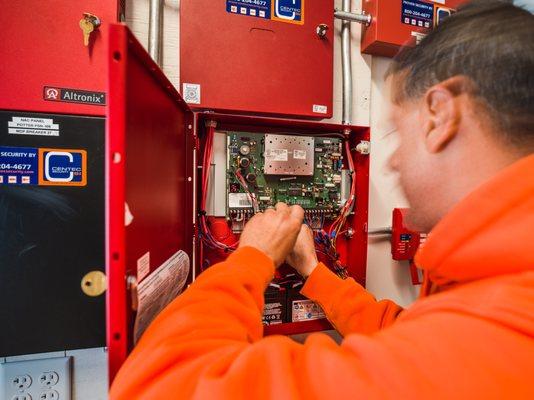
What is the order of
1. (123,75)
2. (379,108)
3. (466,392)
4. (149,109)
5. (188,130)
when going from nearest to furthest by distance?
1. (466,392)
2. (123,75)
3. (149,109)
4. (188,130)
5. (379,108)

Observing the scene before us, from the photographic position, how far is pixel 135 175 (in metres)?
0.54

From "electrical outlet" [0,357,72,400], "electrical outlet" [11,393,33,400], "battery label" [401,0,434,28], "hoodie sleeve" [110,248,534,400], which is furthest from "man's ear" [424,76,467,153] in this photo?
"electrical outlet" [11,393,33,400]

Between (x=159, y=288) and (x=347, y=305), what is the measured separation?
0.54 m

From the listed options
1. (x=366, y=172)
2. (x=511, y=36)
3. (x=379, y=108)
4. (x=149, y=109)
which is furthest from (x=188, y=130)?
(x=379, y=108)

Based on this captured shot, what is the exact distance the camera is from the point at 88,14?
2.51 feet

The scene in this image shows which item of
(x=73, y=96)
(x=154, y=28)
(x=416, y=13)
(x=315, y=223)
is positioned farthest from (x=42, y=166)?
(x=416, y=13)

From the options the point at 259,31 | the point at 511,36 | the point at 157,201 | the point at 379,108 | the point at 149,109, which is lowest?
the point at 157,201

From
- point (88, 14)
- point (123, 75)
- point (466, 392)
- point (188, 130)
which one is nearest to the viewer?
point (466, 392)

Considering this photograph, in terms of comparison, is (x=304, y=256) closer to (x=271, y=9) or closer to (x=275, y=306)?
(x=275, y=306)

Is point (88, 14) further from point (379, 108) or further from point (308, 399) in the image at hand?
point (379, 108)

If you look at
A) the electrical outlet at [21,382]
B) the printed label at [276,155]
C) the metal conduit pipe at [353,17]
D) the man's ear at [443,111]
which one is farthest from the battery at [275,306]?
the metal conduit pipe at [353,17]

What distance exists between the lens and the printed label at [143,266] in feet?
1.79

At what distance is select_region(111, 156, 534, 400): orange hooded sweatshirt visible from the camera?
0.33 m

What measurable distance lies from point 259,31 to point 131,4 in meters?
0.45
